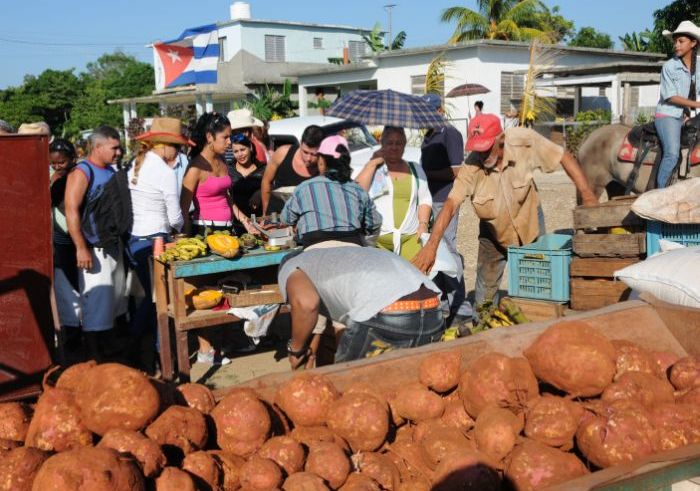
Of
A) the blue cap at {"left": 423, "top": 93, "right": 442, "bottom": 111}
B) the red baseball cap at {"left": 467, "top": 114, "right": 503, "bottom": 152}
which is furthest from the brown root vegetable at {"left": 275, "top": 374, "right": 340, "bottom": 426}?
the blue cap at {"left": 423, "top": 93, "right": 442, "bottom": 111}

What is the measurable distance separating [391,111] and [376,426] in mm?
4643

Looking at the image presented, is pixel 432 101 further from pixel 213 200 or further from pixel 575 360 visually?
pixel 575 360

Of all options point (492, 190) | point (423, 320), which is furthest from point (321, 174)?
point (492, 190)

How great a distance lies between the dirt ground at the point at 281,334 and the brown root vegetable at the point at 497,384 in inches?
144

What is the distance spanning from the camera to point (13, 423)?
113 inches

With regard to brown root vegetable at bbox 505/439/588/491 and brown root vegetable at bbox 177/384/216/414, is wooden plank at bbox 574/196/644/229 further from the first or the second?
brown root vegetable at bbox 177/384/216/414

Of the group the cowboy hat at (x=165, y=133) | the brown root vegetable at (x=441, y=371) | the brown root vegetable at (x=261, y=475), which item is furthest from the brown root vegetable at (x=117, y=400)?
the cowboy hat at (x=165, y=133)

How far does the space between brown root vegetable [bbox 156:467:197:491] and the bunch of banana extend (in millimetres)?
3712

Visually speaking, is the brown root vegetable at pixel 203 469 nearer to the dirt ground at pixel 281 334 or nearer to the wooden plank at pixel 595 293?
the dirt ground at pixel 281 334

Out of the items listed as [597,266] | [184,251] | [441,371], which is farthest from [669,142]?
[441,371]

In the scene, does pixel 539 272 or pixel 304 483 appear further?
pixel 539 272

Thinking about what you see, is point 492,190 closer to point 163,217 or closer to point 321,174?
point 321,174

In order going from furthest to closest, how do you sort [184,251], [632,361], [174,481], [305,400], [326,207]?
[184,251], [326,207], [632,361], [305,400], [174,481]

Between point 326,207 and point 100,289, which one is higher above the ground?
point 326,207
